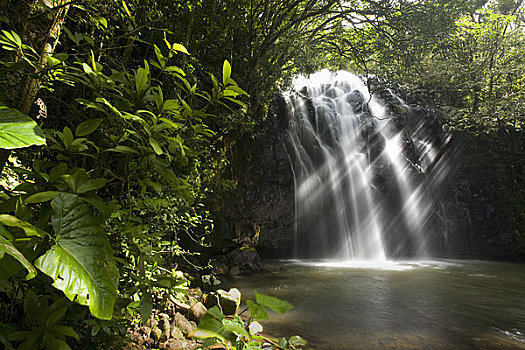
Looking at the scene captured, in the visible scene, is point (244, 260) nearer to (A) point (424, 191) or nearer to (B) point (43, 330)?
(B) point (43, 330)

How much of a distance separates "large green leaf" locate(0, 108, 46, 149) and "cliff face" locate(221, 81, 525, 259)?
7728 mm

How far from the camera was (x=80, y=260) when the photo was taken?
69cm

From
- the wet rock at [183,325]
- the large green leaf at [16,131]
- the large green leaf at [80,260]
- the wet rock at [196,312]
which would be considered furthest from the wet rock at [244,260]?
the large green leaf at [16,131]

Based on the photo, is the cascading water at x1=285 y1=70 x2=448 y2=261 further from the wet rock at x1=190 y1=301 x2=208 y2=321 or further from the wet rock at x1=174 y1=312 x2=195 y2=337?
the wet rock at x1=174 y1=312 x2=195 y2=337

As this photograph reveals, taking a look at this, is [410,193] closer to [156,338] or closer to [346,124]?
[346,124]

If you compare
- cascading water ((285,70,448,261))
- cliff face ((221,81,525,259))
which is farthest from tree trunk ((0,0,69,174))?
cascading water ((285,70,448,261))

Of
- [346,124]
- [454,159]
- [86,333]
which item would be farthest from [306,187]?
[86,333]

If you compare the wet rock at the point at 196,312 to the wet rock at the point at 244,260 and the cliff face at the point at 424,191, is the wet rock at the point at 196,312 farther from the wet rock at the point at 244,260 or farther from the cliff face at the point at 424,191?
the cliff face at the point at 424,191

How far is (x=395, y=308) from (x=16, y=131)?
16.4 feet

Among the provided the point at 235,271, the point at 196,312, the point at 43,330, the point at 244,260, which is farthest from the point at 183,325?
the point at 244,260

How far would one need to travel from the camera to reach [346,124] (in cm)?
1105

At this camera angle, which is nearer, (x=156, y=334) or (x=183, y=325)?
(x=156, y=334)

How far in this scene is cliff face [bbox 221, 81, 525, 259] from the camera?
29.5 feet

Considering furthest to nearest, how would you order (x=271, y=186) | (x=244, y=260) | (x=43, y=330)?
(x=271, y=186), (x=244, y=260), (x=43, y=330)
